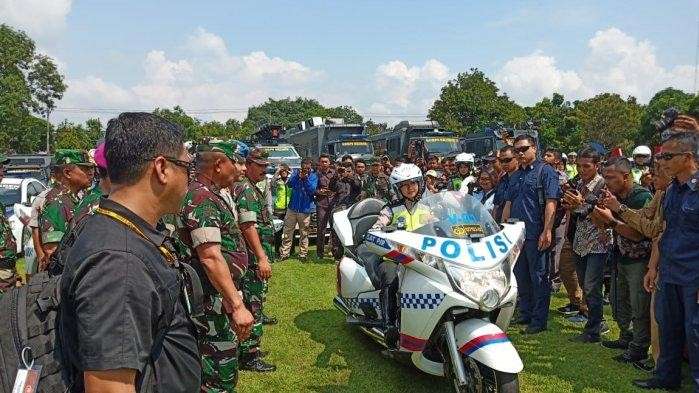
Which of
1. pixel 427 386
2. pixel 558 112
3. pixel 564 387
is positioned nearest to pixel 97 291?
pixel 427 386

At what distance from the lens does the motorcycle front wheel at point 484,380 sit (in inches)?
139

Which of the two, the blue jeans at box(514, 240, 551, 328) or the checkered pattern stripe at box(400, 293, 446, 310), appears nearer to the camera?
the checkered pattern stripe at box(400, 293, 446, 310)

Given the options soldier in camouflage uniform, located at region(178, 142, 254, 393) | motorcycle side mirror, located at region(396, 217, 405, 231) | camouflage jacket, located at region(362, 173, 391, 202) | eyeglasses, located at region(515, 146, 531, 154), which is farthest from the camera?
camouflage jacket, located at region(362, 173, 391, 202)

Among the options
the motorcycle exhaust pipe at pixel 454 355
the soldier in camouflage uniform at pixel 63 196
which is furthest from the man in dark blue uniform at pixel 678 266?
the soldier in camouflage uniform at pixel 63 196

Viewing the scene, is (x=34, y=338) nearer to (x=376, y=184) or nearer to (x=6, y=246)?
(x=6, y=246)

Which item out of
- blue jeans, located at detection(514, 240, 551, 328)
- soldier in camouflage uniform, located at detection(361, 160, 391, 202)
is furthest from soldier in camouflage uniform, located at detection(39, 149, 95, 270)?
soldier in camouflage uniform, located at detection(361, 160, 391, 202)

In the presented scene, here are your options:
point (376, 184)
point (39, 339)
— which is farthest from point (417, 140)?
point (39, 339)

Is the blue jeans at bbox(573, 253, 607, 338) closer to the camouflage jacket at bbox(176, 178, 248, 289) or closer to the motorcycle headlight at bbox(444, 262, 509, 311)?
the motorcycle headlight at bbox(444, 262, 509, 311)

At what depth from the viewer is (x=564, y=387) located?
4684 mm

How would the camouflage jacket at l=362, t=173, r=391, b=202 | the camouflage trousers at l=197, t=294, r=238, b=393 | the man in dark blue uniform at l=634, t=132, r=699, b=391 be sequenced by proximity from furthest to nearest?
the camouflage jacket at l=362, t=173, r=391, b=202 → the man in dark blue uniform at l=634, t=132, r=699, b=391 → the camouflage trousers at l=197, t=294, r=238, b=393

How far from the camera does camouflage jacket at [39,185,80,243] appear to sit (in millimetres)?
4414

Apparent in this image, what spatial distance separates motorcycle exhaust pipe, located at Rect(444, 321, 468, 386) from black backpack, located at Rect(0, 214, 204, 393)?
2.53 meters

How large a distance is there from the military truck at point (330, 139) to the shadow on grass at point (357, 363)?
12.6 metres

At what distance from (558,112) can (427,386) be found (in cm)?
4547
